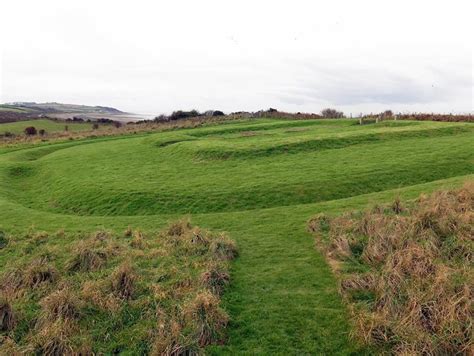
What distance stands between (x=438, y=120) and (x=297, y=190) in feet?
108

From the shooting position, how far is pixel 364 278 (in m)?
11.5

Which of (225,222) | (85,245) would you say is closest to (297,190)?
(225,222)

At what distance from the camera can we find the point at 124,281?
38.9 feet

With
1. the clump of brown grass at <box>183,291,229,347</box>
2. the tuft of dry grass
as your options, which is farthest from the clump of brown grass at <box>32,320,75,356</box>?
the clump of brown grass at <box>183,291,229,347</box>

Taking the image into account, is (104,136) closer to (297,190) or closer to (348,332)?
(297,190)

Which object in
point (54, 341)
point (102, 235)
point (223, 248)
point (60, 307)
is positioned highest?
point (223, 248)

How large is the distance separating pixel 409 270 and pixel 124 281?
8.23m

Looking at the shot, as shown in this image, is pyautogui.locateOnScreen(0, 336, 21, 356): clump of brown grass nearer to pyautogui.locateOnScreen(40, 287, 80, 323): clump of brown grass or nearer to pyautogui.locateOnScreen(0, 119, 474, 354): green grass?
pyautogui.locateOnScreen(40, 287, 80, 323): clump of brown grass

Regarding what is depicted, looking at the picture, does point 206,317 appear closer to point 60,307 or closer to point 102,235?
point 60,307

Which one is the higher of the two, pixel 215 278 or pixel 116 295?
pixel 215 278

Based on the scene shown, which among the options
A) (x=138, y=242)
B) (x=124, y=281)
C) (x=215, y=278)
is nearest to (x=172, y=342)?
(x=215, y=278)

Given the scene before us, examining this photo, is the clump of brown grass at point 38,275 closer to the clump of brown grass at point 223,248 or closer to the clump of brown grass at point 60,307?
the clump of brown grass at point 60,307

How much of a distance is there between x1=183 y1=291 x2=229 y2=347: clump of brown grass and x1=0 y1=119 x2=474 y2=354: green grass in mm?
363

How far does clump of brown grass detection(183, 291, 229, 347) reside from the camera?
9.51 metres
